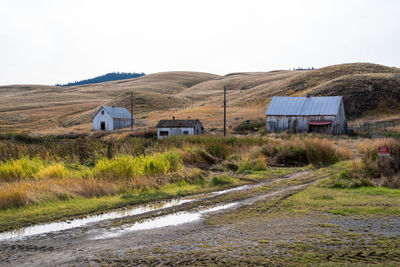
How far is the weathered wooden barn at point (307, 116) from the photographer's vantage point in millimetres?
50969

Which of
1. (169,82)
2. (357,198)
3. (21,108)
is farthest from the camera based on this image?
(169,82)

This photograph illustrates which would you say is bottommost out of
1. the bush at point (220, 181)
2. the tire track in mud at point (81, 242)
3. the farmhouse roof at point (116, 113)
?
the bush at point (220, 181)

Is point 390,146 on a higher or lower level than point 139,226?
higher

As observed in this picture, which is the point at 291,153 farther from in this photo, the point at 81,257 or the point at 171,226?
the point at 81,257

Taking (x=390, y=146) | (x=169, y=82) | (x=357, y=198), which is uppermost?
(x=169, y=82)

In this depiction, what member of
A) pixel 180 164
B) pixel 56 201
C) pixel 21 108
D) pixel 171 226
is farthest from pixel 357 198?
pixel 21 108

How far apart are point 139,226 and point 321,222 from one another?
4.00 m

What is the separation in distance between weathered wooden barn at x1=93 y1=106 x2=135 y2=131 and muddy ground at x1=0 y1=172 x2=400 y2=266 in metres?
60.2

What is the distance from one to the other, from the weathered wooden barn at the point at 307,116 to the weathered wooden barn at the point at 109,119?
2633 centimetres

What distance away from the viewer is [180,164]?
52.5 ft

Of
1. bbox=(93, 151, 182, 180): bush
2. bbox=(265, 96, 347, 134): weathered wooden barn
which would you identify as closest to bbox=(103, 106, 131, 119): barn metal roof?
bbox=(265, 96, 347, 134): weathered wooden barn

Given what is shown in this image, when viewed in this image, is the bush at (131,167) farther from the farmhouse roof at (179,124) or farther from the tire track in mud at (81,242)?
the farmhouse roof at (179,124)

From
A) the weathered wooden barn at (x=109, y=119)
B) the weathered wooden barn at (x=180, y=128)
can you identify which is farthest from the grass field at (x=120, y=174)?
the weathered wooden barn at (x=109, y=119)

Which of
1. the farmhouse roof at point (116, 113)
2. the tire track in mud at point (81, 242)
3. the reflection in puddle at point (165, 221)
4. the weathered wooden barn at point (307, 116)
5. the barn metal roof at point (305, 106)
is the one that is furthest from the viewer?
the farmhouse roof at point (116, 113)
